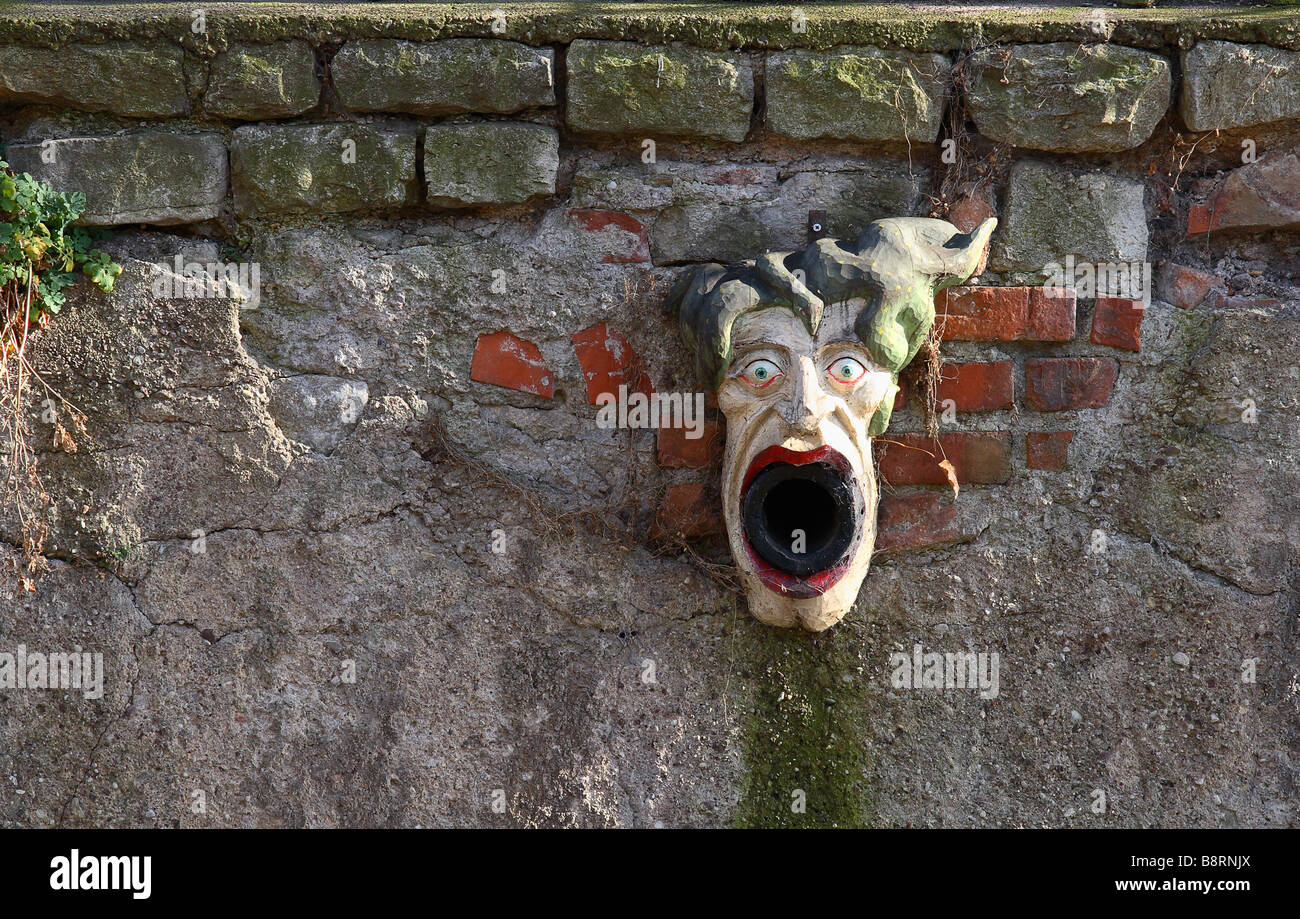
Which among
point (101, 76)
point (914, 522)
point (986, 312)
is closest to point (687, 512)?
point (914, 522)

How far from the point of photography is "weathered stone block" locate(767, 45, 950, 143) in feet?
7.54

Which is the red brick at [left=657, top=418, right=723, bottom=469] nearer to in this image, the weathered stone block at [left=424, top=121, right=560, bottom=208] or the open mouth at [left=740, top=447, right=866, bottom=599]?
the open mouth at [left=740, top=447, right=866, bottom=599]

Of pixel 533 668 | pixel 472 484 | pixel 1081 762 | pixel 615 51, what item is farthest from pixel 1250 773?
pixel 615 51

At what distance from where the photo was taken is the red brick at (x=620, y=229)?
234 centimetres

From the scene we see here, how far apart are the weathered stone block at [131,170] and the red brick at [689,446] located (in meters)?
1.03

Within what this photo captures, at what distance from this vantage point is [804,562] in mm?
2127

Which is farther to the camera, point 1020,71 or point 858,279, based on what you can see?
point 1020,71

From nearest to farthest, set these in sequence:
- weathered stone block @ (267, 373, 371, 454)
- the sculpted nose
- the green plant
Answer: the sculpted nose, the green plant, weathered stone block @ (267, 373, 371, 454)

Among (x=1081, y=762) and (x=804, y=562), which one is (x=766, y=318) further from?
(x=1081, y=762)

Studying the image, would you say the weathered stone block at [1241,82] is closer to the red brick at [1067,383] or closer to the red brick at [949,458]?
the red brick at [1067,383]

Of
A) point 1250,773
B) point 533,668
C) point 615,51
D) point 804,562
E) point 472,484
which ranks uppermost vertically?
point 615,51

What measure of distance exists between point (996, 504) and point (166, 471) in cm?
164

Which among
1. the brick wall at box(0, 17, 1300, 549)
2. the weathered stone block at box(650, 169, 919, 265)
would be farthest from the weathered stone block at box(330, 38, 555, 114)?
the weathered stone block at box(650, 169, 919, 265)

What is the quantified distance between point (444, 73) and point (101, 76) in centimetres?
66
